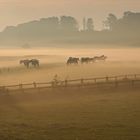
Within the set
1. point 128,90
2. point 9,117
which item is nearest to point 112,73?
point 128,90

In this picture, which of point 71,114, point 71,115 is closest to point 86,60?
point 71,114

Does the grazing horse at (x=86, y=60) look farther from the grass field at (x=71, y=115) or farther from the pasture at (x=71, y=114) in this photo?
the grass field at (x=71, y=115)

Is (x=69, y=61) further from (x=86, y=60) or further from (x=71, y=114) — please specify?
(x=71, y=114)

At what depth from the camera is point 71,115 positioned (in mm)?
28000

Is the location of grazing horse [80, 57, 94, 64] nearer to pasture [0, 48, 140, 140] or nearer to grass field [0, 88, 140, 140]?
pasture [0, 48, 140, 140]

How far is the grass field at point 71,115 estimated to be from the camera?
891 inches

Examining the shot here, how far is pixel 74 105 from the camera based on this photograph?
32.4 meters

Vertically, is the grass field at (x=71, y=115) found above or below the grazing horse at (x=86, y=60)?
below

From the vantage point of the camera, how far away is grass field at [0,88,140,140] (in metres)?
22.6

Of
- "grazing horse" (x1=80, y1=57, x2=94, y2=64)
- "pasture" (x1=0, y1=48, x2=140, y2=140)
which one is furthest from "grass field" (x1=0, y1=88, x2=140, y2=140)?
"grazing horse" (x1=80, y1=57, x2=94, y2=64)

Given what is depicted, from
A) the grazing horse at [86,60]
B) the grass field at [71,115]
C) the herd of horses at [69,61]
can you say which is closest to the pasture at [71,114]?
the grass field at [71,115]

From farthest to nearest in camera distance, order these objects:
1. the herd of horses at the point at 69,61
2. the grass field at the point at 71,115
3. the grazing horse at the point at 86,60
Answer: the grazing horse at the point at 86,60 → the herd of horses at the point at 69,61 → the grass field at the point at 71,115

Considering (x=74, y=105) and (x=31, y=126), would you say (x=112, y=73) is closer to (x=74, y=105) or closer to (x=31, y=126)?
(x=74, y=105)

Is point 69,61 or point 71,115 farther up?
point 69,61
